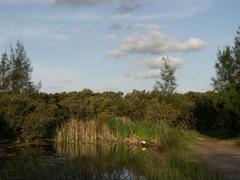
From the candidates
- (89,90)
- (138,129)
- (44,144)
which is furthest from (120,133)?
(89,90)

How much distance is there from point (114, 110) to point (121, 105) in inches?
34.7

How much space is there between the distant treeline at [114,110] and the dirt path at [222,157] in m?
3.25

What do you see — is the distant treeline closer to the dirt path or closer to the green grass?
the green grass

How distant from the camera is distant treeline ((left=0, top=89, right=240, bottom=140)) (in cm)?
3121

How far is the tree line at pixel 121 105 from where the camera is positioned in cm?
3141

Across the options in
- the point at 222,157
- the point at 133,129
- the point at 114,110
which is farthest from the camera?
the point at 114,110

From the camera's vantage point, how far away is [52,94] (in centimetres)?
4272

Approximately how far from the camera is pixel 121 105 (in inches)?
1620

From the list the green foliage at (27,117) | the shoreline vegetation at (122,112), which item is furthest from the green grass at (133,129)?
the green foliage at (27,117)

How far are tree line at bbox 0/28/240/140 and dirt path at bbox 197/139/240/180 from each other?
10.7ft

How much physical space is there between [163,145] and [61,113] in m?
12.3

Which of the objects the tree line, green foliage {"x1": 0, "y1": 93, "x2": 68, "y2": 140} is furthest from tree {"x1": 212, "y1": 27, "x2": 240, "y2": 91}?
green foliage {"x1": 0, "y1": 93, "x2": 68, "y2": 140}

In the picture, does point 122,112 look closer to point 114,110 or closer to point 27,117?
point 114,110

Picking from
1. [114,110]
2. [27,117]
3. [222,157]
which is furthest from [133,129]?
[222,157]
